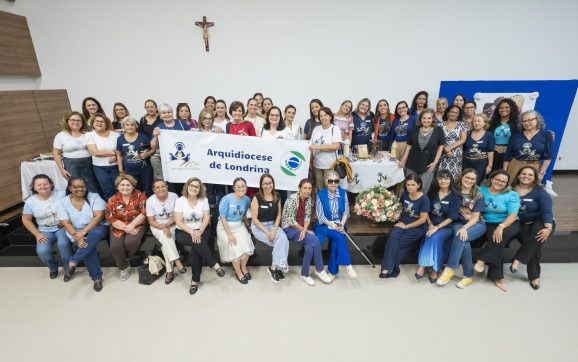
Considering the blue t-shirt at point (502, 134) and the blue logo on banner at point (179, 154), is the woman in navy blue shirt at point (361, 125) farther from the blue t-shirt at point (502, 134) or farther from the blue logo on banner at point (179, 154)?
the blue logo on banner at point (179, 154)

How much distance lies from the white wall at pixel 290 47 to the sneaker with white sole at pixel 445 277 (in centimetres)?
347

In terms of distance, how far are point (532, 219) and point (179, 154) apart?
13.1 ft

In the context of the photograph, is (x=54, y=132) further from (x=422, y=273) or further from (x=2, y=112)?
(x=422, y=273)

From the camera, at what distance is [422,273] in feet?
9.82

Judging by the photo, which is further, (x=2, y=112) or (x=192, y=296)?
(x=2, y=112)

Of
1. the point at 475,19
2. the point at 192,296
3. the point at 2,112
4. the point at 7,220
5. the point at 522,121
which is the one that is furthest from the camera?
the point at 475,19

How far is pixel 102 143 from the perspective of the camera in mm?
3211

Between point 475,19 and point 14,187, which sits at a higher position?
point 475,19

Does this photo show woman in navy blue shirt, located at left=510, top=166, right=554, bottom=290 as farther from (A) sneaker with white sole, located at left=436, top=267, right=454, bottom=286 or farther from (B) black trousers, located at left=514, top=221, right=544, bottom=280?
(A) sneaker with white sole, located at left=436, top=267, right=454, bottom=286

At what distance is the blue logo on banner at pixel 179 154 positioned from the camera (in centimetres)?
331

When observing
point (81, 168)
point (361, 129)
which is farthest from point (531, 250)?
point (81, 168)

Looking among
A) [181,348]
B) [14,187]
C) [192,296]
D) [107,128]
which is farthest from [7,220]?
[181,348]

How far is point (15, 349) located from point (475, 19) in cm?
736

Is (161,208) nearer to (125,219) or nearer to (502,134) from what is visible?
(125,219)
